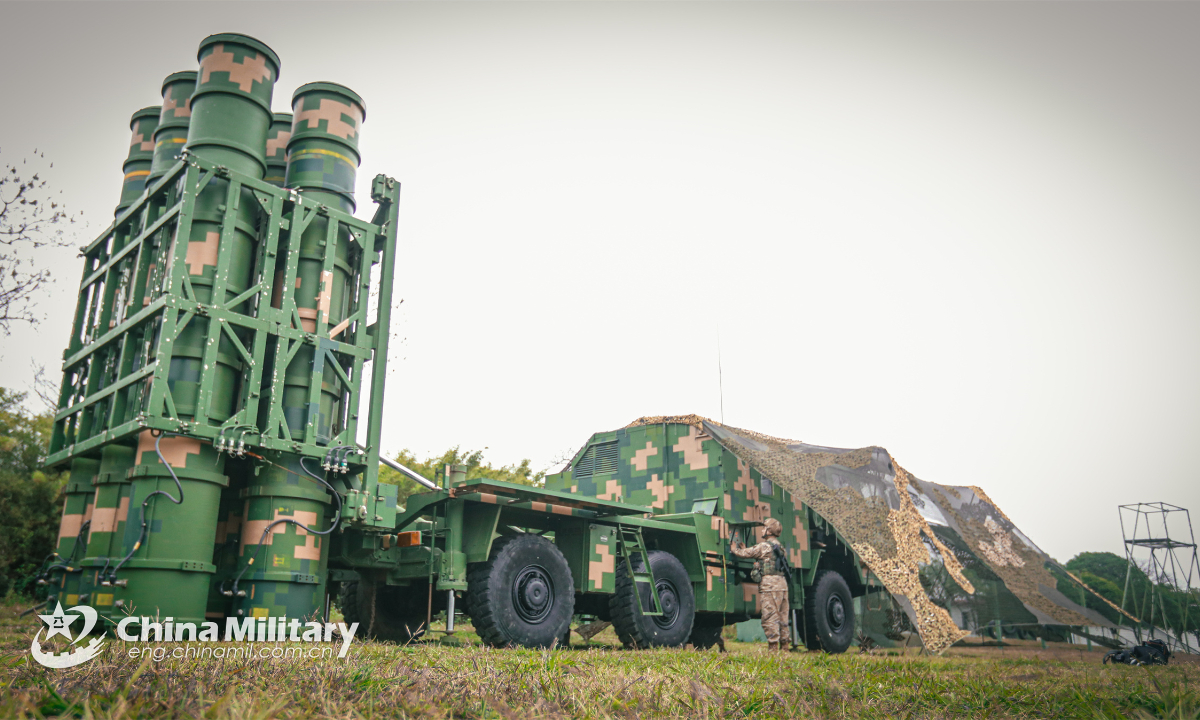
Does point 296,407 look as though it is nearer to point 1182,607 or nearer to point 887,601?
point 887,601

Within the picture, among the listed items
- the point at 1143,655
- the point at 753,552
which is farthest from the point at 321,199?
the point at 1143,655

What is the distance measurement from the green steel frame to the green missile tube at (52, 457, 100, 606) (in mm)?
200

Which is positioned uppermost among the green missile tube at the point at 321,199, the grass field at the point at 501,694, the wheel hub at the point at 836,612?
the green missile tube at the point at 321,199

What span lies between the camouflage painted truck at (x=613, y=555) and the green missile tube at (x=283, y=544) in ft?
1.88

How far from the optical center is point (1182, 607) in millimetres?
14211

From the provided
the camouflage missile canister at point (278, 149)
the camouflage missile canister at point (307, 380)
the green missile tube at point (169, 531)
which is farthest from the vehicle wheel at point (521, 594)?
the camouflage missile canister at point (278, 149)

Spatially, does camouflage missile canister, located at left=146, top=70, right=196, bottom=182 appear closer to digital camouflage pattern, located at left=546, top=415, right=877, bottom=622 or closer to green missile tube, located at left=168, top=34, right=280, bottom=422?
green missile tube, located at left=168, top=34, right=280, bottom=422

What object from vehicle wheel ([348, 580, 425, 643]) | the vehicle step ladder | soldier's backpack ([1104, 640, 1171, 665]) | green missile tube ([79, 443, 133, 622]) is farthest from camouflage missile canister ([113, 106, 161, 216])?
soldier's backpack ([1104, 640, 1171, 665])

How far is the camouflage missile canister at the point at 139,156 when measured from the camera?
336 inches

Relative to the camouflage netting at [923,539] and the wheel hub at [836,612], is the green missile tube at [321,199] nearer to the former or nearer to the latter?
the camouflage netting at [923,539]

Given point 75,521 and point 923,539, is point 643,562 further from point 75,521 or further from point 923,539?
point 75,521

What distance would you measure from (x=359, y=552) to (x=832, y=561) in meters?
7.50

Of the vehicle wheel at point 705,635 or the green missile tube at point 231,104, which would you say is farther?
the vehicle wheel at point 705,635

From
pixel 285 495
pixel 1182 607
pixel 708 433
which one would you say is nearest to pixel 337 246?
pixel 285 495
